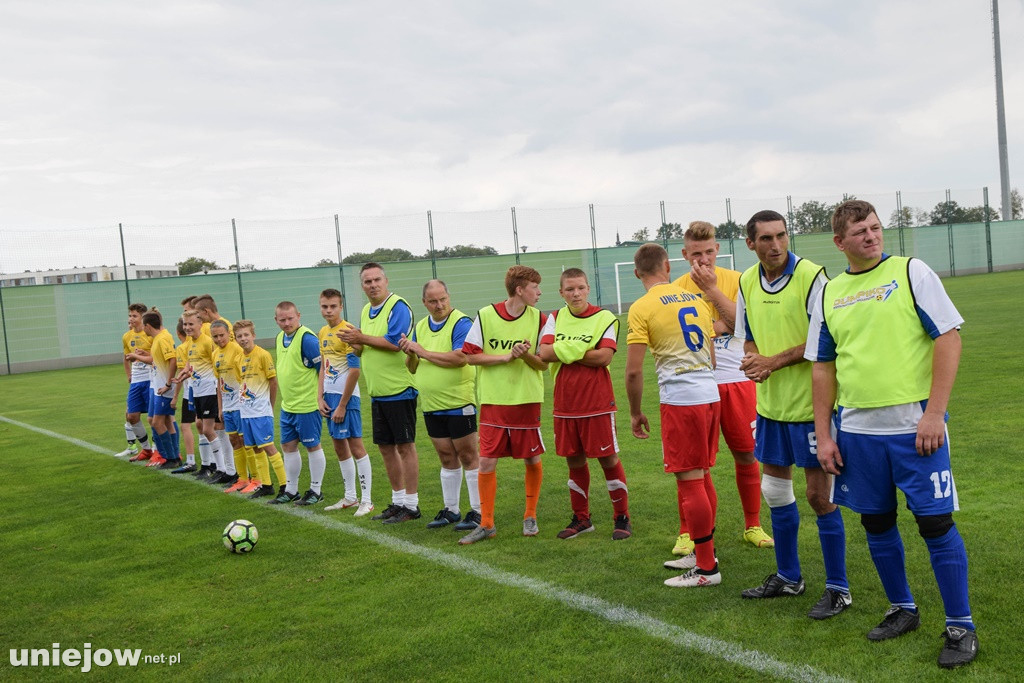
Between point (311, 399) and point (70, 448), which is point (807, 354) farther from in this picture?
point (70, 448)

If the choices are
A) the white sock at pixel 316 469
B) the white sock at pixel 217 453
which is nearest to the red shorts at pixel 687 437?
the white sock at pixel 316 469

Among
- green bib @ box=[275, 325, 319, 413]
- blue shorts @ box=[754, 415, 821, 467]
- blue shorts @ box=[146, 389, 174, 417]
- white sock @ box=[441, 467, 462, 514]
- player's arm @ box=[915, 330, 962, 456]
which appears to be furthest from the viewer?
blue shorts @ box=[146, 389, 174, 417]

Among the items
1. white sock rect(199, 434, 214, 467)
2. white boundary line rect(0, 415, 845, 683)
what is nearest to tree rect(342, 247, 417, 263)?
white sock rect(199, 434, 214, 467)

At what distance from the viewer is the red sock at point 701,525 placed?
16.3 ft

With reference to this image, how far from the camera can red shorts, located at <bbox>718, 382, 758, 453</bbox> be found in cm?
572

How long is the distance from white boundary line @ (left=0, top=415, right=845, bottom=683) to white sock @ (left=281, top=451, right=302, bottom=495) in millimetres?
1066

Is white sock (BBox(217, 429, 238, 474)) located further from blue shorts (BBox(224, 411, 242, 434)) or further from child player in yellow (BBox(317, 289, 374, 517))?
child player in yellow (BBox(317, 289, 374, 517))

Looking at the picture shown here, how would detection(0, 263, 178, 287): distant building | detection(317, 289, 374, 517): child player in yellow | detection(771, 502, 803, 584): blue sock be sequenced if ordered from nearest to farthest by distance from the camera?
detection(771, 502, 803, 584): blue sock
detection(317, 289, 374, 517): child player in yellow
detection(0, 263, 178, 287): distant building

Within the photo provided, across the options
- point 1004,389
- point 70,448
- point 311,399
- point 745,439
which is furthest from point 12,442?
point 1004,389

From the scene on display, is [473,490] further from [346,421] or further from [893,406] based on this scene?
[893,406]

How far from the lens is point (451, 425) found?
685 cm

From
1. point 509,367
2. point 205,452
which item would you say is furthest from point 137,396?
point 509,367

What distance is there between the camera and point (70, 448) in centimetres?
1240

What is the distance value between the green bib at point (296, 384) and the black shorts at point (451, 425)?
155cm
